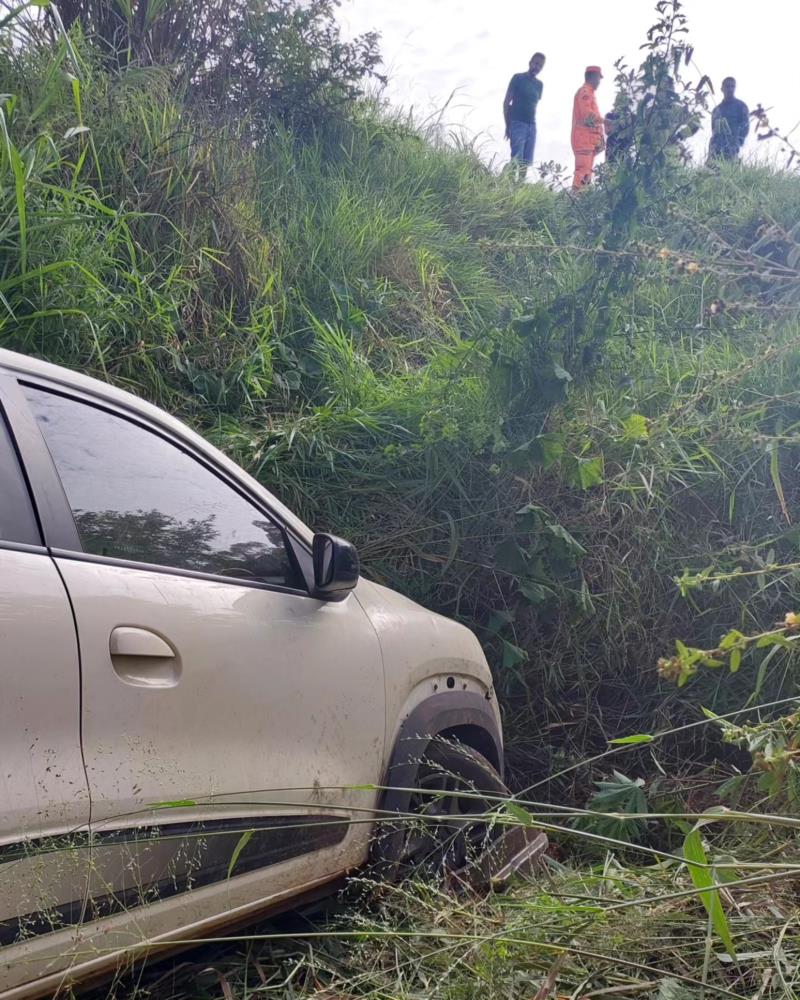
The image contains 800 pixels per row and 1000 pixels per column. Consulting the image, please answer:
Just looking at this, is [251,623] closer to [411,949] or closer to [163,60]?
[411,949]

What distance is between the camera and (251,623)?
242cm

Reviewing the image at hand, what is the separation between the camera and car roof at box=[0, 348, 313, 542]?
2.19m

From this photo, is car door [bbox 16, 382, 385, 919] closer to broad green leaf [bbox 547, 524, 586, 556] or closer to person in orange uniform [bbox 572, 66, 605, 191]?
broad green leaf [bbox 547, 524, 586, 556]

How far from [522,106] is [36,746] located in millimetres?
Answer: 10702

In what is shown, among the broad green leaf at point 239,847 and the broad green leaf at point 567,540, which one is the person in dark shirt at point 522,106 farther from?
the broad green leaf at point 239,847

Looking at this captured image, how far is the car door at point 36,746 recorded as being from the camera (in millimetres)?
1757

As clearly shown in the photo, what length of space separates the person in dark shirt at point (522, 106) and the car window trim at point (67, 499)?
30.5ft

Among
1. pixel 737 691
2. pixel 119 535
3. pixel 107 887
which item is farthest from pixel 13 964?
pixel 737 691

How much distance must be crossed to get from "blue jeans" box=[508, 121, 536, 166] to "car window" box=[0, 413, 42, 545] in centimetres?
1004

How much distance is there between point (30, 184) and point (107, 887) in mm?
3876

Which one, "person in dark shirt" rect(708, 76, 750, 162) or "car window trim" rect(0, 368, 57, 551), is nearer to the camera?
"car window trim" rect(0, 368, 57, 551)

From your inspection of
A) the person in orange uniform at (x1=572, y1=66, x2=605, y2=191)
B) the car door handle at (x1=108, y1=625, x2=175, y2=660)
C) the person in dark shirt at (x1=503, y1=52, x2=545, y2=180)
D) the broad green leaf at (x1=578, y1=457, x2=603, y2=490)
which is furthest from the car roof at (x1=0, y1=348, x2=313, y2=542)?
the person in dark shirt at (x1=503, y1=52, x2=545, y2=180)

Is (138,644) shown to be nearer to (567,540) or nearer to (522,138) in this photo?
(567,540)

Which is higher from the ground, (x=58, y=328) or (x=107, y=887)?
(x=58, y=328)
